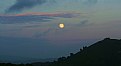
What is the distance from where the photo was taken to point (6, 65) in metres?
126

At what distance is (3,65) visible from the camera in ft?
412

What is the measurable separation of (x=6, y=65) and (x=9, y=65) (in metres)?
2.27

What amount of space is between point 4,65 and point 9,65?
10.4 ft

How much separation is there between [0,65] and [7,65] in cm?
390

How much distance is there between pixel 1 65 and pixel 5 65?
1803mm

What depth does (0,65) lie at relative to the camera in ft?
409

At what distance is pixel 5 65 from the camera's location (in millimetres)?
125688

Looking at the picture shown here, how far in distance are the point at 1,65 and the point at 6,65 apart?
2.37 metres

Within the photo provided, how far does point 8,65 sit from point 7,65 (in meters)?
0.71

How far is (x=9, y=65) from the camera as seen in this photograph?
12825 centimetres

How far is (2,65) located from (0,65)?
1025 mm

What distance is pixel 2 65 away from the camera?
125m

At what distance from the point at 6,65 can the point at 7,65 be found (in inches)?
57.3

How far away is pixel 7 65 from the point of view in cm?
12762
